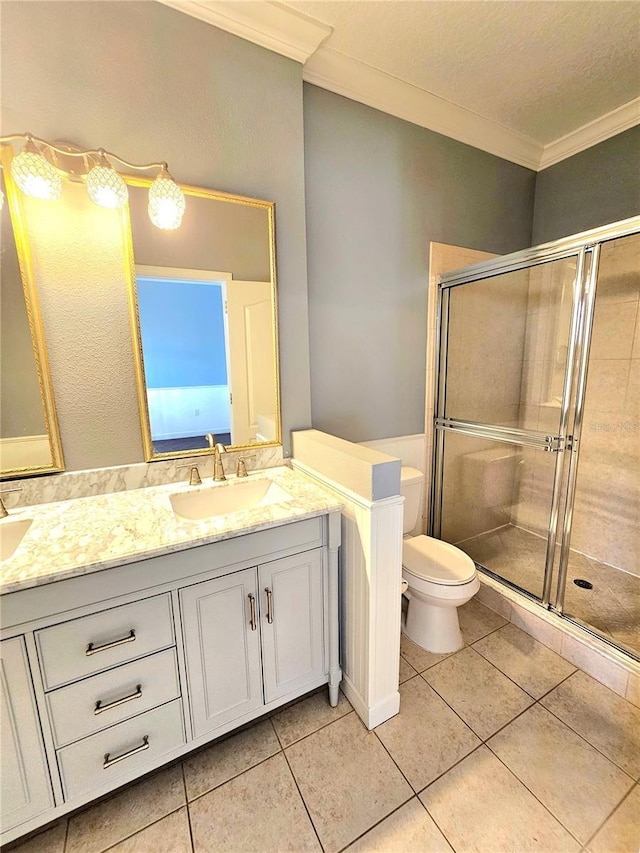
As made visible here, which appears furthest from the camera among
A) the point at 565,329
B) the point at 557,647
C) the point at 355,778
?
the point at 565,329

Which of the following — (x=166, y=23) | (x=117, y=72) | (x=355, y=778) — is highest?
(x=166, y=23)

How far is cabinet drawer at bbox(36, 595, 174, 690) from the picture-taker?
912mm

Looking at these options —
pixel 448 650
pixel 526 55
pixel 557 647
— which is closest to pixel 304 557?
pixel 448 650

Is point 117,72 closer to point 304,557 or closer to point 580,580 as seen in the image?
point 304,557

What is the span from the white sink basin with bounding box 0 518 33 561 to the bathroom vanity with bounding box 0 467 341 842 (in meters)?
0.02

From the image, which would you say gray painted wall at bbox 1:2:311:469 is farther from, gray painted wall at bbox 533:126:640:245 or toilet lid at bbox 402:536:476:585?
gray painted wall at bbox 533:126:640:245

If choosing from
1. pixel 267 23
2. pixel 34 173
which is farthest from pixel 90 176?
pixel 267 23

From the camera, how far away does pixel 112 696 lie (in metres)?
1.01

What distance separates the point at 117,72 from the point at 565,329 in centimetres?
230

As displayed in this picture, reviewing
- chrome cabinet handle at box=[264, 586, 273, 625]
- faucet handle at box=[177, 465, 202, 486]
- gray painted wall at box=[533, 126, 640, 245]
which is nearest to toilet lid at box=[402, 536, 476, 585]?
chrome cabinet handle at box=[264, 586, 273, 625]

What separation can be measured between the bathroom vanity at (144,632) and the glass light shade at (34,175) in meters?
1.01

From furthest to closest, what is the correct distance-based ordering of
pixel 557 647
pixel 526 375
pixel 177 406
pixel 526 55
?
pixel 526 375
pixel 557 647
pixel 526 55
pixel 177 406

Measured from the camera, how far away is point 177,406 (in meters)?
1.44

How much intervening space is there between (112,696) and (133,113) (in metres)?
1.87
